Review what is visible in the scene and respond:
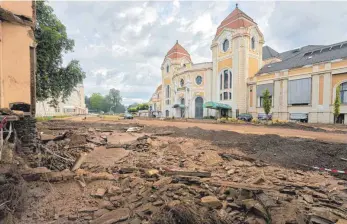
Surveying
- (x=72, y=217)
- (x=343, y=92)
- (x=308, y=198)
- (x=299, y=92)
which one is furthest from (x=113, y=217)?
(x=299, y=92)

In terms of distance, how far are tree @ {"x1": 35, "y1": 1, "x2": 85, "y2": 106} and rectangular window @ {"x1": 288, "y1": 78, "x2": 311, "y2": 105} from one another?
27.1m

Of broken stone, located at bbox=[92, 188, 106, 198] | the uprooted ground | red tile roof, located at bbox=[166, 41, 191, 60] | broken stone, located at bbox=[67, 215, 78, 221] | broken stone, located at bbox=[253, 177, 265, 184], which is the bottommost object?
broken stone, located at bbox=[67, 215, 78, 221]

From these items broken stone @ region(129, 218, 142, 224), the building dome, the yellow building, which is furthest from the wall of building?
the yellow building

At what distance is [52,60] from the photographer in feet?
52.0

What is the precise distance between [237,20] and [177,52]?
727 inches

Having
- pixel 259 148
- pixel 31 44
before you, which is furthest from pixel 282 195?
pixel 31 44

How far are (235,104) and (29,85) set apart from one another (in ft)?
100

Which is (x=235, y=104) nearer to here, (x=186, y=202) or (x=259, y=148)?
(x=259, y=148)

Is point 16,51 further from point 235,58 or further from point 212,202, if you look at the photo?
point 235,58

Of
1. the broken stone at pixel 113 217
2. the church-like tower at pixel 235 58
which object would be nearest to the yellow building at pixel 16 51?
the broken stone at pixel 113 217

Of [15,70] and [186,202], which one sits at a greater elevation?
[15,70]

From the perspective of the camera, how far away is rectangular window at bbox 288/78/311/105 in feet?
79.2

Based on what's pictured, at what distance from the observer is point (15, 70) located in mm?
5766

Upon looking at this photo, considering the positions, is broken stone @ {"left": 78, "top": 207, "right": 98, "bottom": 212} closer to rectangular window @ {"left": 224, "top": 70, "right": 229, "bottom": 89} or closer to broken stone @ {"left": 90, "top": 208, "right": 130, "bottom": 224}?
broken stone @ {"left": 90, "top": 208, "right": 130, "bottom": 224}
